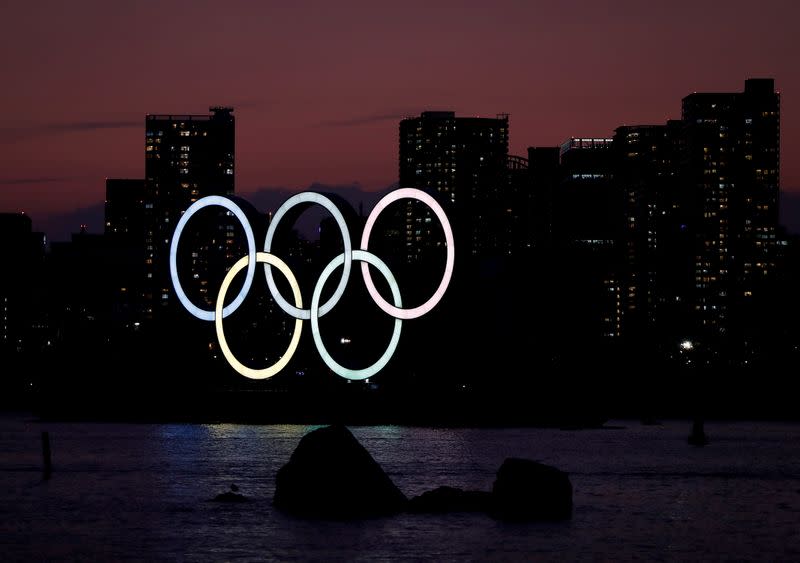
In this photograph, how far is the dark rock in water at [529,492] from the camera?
167 feet

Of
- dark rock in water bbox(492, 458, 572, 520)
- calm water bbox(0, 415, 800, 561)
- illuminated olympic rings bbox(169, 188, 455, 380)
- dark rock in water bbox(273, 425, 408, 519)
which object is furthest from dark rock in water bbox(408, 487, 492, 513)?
illuminated olympic rings bbox(169, 188, 455, 380)

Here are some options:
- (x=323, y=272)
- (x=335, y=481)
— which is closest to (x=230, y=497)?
(x=335, y=481)

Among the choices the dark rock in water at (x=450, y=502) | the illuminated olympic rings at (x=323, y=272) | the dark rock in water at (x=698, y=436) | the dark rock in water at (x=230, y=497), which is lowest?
the dark rock in water at (x=698, y=436)

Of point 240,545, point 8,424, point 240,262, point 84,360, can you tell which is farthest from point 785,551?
point 84,360

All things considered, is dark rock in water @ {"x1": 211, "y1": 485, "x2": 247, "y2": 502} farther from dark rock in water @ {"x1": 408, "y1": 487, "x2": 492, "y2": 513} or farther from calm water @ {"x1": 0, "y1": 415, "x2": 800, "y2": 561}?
dark rock in water @ {"x1": 408, "y1": 487, "x2": 492, "y2": 513}

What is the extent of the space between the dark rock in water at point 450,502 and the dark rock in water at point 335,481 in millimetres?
694

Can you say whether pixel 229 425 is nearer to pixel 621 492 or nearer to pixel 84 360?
pixel 84 360

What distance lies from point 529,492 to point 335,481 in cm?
648

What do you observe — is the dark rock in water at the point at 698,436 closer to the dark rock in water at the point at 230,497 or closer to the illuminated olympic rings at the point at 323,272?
the illuminated olympic rings at the point at 323,272

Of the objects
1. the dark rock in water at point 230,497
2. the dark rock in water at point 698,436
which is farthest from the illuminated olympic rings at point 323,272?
the dark rock in water at point 230,497

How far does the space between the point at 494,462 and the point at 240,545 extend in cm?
4020

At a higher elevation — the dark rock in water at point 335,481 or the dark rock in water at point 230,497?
the dark rock in water at point 335,481

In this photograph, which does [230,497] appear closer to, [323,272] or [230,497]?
[230,497]

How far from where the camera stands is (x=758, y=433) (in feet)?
467
